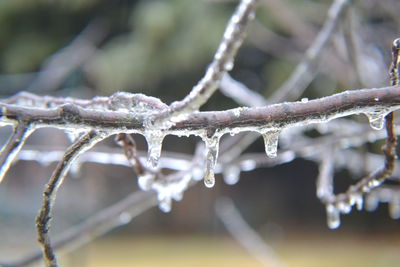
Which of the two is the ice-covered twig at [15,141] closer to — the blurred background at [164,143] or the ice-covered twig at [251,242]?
the ice-covered twig at [251,242]

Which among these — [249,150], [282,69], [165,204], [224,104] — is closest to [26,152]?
[165,204]

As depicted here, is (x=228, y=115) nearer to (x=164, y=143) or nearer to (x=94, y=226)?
(x=94, y=226)

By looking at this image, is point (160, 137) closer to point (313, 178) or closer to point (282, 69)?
point (282, 69)

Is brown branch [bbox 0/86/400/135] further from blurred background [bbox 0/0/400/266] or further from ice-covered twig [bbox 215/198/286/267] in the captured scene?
blurred background [bbox 0/0/400/266]

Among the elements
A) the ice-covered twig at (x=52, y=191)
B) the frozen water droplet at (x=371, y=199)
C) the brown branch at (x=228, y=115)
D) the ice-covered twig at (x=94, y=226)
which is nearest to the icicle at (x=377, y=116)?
the brown branch at (x=228, y=115)

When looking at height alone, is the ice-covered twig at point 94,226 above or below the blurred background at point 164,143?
below
